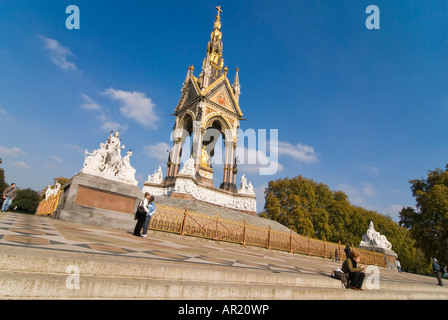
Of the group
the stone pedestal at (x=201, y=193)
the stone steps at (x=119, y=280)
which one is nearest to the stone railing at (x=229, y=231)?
the stone steps at (x=119, y=280)

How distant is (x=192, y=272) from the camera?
2.70 meters

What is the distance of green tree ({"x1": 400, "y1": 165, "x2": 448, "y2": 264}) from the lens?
1964 cm

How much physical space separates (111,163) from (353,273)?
8872 mm

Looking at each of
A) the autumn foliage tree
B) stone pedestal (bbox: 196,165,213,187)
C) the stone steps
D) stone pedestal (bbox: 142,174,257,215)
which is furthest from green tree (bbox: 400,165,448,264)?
the stone steps

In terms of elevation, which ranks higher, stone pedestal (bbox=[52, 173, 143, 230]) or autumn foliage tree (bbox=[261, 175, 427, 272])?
autumn foliage tree (bbox=[261, 175, 427, 272])

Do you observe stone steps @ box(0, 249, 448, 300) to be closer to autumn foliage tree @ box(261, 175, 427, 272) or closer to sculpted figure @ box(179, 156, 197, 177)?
sculpted figure @ box(179, 156, 197, 177)

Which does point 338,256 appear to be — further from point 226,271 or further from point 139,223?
point 226,271

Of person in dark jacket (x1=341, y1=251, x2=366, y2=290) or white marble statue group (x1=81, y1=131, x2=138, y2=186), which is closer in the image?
person in dark jacket (x1=341, y1=251, x2=366, y2=290)

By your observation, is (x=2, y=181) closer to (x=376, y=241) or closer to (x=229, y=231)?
(x=229, y=231)

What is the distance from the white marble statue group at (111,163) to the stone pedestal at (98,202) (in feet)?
1.16

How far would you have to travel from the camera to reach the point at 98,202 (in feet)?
28.3

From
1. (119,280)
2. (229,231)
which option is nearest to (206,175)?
(229,231)

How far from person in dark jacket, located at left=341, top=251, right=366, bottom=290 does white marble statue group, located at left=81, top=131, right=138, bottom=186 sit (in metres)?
8.26
